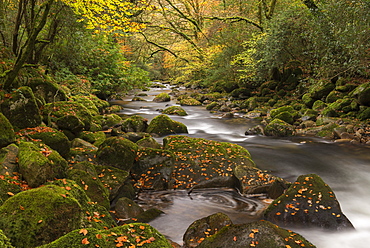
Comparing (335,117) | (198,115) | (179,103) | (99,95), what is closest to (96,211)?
(335,117)

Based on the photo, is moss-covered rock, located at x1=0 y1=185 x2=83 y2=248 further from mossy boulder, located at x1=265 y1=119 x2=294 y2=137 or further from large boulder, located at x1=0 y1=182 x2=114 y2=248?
mossy boulder, located at x1=265 y1=119 x2=294 y2=137

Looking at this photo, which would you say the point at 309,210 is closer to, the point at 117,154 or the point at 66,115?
the point at 117,154

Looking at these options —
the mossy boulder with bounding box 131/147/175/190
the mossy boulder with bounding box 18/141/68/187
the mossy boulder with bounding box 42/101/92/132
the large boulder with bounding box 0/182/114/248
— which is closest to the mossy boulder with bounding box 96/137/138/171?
the mossy boulder with bounding box 131/147/175/190

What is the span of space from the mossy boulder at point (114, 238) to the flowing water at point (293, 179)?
5.76 feet

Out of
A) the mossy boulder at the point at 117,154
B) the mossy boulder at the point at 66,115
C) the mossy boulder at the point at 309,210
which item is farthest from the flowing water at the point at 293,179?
the mossy boulder at the point at 66,115

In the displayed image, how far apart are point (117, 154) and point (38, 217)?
3426 mm

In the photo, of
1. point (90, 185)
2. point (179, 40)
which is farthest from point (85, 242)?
point (179, 40)

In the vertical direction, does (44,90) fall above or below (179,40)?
below

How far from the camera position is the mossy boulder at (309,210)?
473 cm

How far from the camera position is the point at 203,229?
13.8 ft

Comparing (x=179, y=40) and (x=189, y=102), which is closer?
(x=189, y=102)

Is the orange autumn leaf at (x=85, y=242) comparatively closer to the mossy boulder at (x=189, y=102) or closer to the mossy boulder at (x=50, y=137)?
the mossy boulder at (x=50, y=137)

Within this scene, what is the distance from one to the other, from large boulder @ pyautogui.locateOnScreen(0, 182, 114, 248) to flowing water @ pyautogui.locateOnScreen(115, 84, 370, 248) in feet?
6.25

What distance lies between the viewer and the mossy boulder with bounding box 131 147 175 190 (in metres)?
6.29
